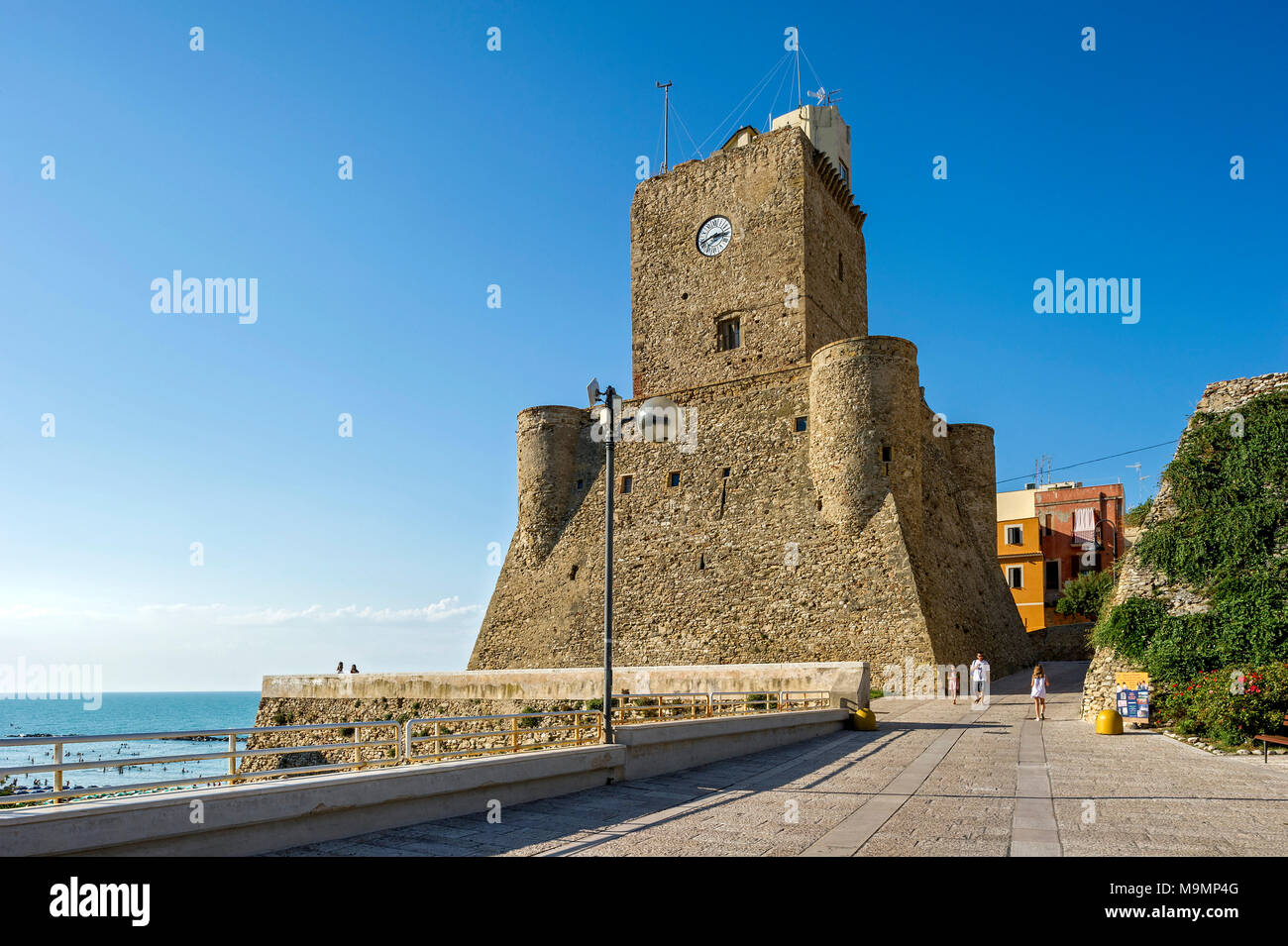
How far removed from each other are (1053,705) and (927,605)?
582 centimetres

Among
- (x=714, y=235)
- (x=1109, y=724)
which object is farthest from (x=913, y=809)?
(x=714, y=235)

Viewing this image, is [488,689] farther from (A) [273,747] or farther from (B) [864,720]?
(A) [273,747]

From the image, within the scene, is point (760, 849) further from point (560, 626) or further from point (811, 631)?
point (560, 626)

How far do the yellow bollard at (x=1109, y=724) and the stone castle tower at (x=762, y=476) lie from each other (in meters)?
9.16

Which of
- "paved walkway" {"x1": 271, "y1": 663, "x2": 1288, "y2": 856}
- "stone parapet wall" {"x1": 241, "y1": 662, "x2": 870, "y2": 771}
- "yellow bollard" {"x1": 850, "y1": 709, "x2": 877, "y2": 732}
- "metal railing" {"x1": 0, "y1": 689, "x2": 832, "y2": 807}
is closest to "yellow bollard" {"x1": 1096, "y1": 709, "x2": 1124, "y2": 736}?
"paved walkway" {"x1": 271, "y1": 663, "x2": 1288, "y2": 856}

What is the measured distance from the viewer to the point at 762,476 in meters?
31.5

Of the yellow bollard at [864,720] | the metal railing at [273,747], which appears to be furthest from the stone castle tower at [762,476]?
the metal railing at [273,747]

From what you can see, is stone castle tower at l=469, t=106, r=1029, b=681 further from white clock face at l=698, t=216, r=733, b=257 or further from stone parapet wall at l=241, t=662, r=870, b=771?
stone parapet wall at l=241, t=662, r=870, b=771

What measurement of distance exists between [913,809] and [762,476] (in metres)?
23.1

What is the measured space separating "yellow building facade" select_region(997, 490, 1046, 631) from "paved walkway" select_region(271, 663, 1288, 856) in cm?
3286

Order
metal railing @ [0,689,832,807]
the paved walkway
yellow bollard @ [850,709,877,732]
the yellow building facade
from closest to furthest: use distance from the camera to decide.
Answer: metal railing @ [0,689,832,807], the paved walkway, yellow bollard @ [850,709,877,732], the yellow building facade

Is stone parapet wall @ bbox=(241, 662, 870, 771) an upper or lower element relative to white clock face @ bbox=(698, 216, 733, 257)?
lower

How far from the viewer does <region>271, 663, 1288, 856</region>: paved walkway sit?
7059 mm
